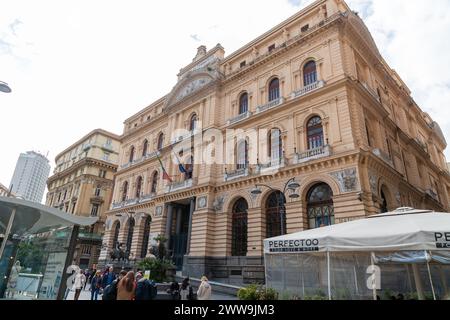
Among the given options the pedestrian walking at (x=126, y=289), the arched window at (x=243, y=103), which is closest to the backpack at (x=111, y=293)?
the pedestrian walking at (x=126, y=289)

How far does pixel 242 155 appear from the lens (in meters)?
23.8

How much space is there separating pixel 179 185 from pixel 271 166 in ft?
32.2

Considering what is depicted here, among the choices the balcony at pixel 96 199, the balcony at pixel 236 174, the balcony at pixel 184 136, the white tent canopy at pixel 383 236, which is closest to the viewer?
Answer: the white tent canopy at pixel 383 236

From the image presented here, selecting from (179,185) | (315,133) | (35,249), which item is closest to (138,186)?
(179,185)

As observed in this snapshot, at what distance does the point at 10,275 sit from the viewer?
9648 mm

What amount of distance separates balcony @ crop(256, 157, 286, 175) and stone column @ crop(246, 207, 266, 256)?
2.71 metres

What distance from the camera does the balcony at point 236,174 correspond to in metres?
22.0

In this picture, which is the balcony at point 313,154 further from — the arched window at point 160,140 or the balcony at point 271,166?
the arched window at point 160,140

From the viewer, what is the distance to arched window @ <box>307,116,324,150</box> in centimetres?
1952

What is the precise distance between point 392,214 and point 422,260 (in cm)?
213

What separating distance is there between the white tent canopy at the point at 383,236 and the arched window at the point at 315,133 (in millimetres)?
10605
